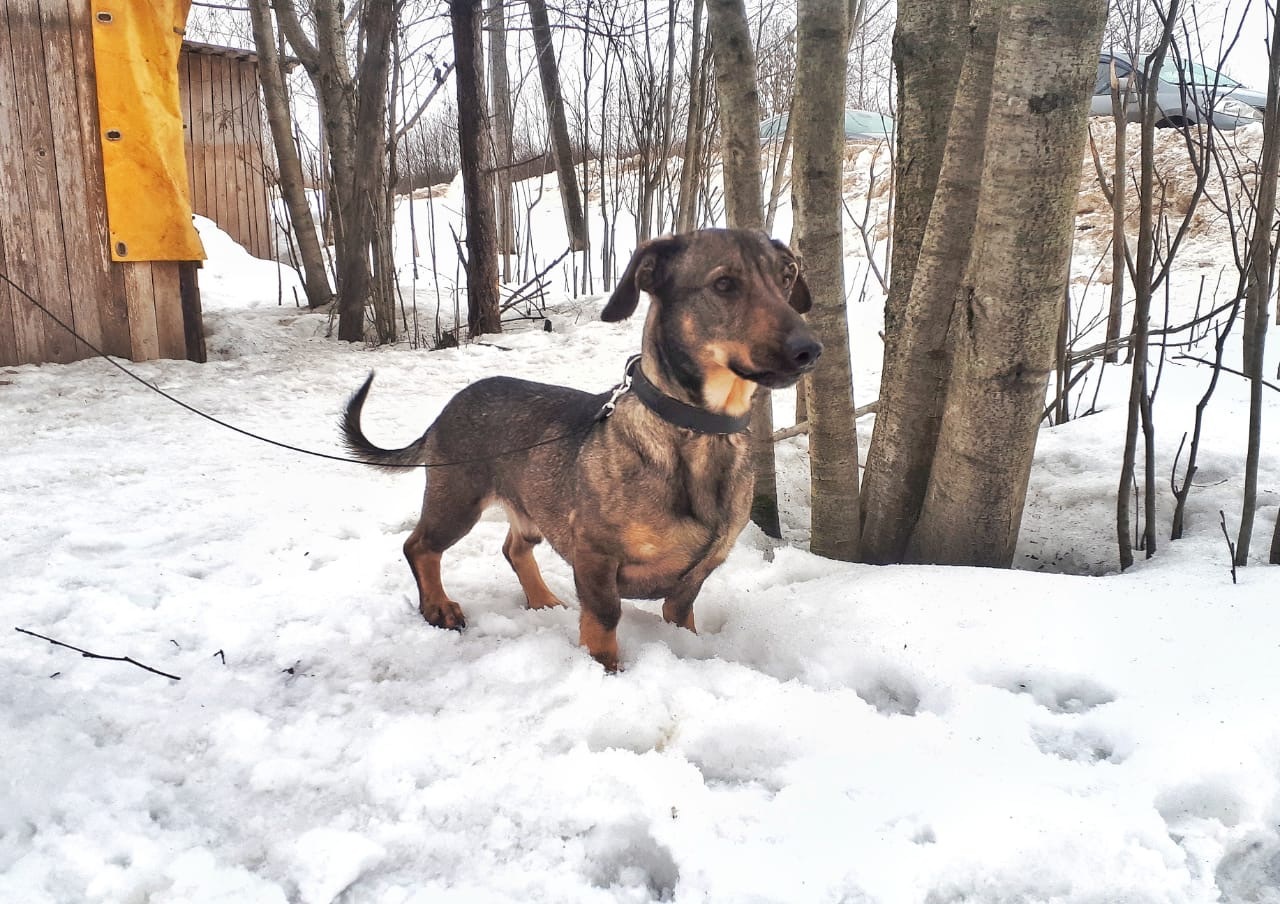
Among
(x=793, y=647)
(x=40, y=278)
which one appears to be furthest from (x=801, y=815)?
(x=40, y=278)

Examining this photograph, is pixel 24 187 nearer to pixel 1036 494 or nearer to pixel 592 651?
pixel 592 651

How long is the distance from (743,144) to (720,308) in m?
1.77

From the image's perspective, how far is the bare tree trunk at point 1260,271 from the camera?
2.73m

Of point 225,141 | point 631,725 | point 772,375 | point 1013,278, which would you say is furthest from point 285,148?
point 631,725

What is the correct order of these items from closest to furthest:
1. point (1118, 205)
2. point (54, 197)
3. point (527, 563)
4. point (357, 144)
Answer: point (527, 563) < point (1118, 205) < point (54, 197) < point (357, 144)

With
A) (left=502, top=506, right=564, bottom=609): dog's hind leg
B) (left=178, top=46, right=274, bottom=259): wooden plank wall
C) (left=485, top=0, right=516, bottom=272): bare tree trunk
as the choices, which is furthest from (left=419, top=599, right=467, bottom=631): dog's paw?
(left=178, top=46, right=274, bottom=259): wooden plank wall

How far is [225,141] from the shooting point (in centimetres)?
1442

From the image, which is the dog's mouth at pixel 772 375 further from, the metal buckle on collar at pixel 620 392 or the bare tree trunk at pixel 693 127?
the bare tree trunk at pixel 693 127

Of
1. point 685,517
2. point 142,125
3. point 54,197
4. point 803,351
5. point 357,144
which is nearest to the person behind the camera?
point 803,351

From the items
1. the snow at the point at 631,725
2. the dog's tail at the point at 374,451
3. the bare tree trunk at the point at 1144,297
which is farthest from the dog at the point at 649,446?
the bare tree trunk at the point at 1144,297

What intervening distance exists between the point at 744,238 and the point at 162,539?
2.78 m

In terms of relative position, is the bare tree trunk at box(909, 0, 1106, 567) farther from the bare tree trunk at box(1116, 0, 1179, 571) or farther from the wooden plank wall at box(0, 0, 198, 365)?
the wooden plank wall at box(0, 0, 198, 365)

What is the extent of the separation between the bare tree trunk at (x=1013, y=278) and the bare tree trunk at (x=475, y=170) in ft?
20.9

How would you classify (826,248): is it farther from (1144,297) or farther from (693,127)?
(693,127)
